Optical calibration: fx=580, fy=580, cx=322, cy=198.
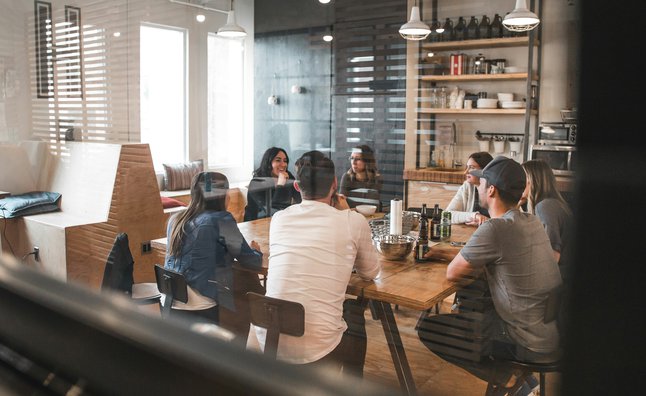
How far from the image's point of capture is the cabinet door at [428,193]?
119 cm

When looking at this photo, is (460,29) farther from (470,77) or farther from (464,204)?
(464,204)

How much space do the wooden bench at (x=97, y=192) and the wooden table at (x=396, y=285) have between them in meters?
0.08

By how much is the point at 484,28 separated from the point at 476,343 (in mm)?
645

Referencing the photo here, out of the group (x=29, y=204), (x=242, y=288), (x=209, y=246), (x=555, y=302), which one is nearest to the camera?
(x=555, y=302)

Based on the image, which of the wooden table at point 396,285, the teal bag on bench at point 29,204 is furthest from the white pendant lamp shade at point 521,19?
the teal bag on bench at point 29,204

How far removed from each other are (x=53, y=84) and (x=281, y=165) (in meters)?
0.68

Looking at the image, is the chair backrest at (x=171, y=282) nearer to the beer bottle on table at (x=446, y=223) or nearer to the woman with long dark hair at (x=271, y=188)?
the woman with long dark hair at (x=271, y=188)

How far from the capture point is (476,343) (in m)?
1.23

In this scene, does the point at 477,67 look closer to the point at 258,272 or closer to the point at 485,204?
the point at 485,204

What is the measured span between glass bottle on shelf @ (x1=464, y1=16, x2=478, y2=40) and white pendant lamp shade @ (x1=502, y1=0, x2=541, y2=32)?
81 millimetres

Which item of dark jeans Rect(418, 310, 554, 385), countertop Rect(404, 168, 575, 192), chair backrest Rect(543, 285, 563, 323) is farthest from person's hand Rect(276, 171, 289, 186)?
chair backrest Rect(543, 285, 563, 323)

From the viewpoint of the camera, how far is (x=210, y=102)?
4.74 ft

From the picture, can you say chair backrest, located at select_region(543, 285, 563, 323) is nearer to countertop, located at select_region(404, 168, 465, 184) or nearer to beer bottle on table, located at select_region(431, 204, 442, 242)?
countertop, located at select_region(404, 168, 465, 184)

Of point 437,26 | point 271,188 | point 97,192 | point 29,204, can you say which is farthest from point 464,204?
point 29,204
